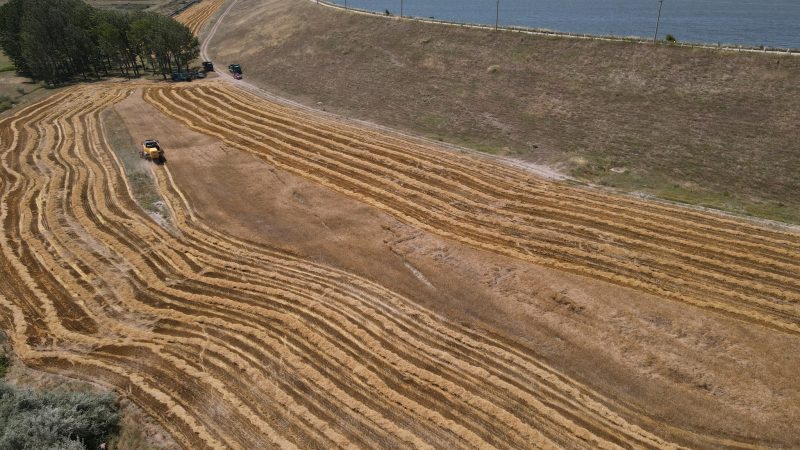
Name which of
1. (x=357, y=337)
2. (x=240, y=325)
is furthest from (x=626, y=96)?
(x=240, y=325)

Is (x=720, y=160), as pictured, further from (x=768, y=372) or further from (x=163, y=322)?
(x=163, y=322)

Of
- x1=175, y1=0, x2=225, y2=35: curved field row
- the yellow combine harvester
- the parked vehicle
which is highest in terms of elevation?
x1=175, y1=0, x2=225, y2=35: curved field row

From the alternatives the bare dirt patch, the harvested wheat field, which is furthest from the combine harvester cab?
the bare dirt patch

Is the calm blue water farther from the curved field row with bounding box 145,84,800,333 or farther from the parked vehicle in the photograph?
the parked vehicle

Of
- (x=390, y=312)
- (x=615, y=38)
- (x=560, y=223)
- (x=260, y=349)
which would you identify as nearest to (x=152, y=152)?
(x=260, y=349)

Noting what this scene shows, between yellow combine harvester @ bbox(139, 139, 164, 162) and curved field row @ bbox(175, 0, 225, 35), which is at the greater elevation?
curved field row @ bbox(175, 0, 225, 35)

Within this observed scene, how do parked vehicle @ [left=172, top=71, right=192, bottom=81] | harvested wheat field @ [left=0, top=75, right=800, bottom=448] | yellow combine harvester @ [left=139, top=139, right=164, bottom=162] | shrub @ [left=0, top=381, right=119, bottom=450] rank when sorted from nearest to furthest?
shrub @ [left=0, top=381, right=119, bottom=450] < harvested wheat field @ [left=0, top=75, right=800, bottom=448] < yellow combine harvester @ [left=139, top=139, right=164, bottom=162] < parked vehicle @ [left=172, top=71, right=192, bottom=81]

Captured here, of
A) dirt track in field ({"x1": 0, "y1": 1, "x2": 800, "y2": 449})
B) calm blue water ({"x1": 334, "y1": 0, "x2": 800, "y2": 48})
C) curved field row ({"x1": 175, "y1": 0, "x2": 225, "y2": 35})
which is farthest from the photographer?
curved field row ({"x1": 175, "y1": 0, "x2": 225, "y2": 35})

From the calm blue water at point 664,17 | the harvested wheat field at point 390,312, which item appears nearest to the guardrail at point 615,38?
the calm blue water at point 664,17
